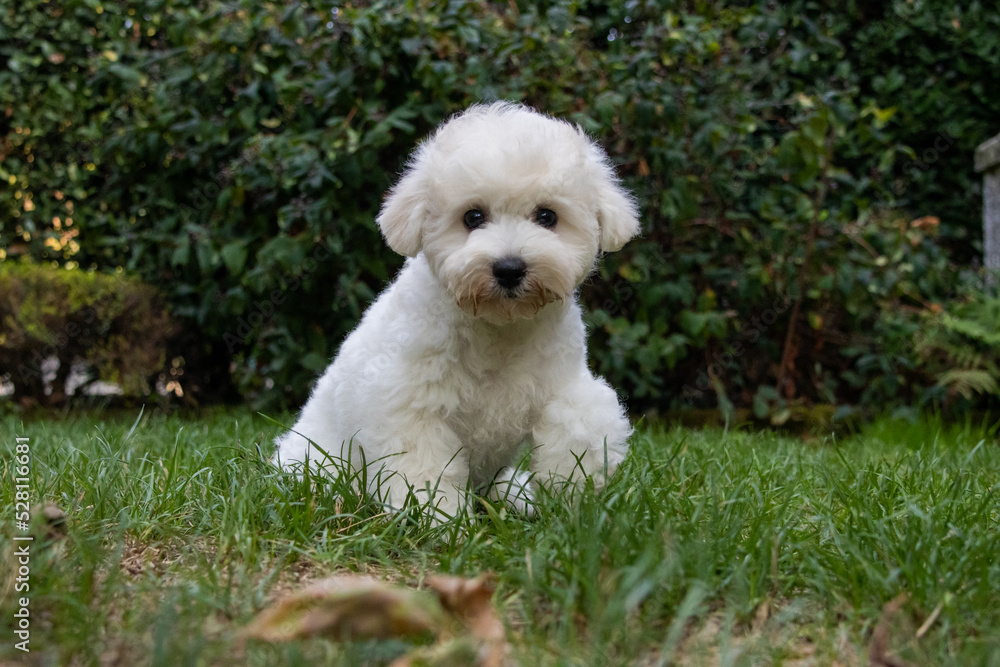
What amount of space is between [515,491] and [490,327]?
515 mm

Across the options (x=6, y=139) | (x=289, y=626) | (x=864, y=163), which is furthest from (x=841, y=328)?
(x=6, y=139)

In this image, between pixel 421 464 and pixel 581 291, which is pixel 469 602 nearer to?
pixel 421 464

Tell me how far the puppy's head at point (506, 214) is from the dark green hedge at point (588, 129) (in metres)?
1.84

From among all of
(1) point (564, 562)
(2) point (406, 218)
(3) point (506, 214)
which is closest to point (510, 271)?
(3) point (506, 214)

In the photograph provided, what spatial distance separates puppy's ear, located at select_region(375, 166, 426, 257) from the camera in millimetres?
2611

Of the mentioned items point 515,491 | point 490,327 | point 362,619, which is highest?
point 490,327

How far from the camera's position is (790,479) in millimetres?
2787

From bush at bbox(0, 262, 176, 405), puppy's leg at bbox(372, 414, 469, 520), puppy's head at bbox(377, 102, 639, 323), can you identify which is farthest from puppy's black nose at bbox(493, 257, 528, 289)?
bush at bbox(0, 262, 176, 405)

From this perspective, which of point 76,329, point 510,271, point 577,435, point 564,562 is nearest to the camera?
point 564,562

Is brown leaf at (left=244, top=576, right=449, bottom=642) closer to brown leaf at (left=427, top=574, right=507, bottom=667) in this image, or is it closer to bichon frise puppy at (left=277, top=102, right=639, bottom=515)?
brown leaf at (left=427, top=574, right=507, bottom=667)

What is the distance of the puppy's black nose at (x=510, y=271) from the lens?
7.81ft

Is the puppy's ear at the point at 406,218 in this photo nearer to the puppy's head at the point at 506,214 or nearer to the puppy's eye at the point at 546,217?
the puppy's head at the point at 506,214

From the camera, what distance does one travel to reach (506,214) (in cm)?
253

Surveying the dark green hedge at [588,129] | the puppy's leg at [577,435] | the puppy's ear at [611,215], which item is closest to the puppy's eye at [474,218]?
the puppy's ear at [611,215]
